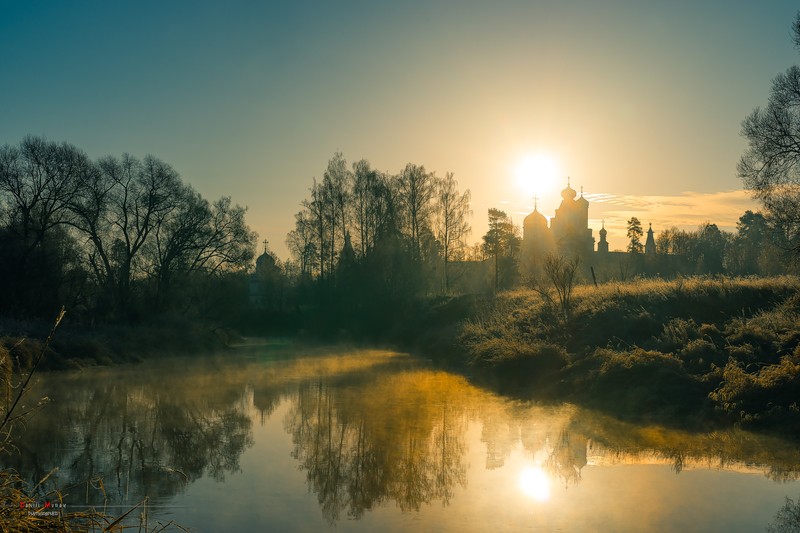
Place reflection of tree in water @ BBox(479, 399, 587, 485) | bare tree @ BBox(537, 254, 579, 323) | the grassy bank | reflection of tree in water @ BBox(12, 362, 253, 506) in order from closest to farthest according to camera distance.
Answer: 1. reflection of tree in water @ BBox(12, 362, 253, 506)
2. reflection of tree in water @ BBox(479, 399, 587, 485)
3. the grassy bank
4. bare tree @ BBox(537, 254, 579, 323)

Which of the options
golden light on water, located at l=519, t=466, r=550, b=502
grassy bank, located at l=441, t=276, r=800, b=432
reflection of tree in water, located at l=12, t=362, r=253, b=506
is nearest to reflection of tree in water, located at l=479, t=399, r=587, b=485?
golden light on water, located at l=519, t=466, r=550, b=502

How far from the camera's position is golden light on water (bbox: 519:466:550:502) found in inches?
378

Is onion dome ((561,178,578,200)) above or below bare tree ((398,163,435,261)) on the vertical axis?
above

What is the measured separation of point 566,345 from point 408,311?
23.1 m

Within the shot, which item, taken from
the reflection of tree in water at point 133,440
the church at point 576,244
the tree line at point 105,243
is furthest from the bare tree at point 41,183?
Answer: the church at point 576,244

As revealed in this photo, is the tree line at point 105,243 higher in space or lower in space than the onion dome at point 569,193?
lower

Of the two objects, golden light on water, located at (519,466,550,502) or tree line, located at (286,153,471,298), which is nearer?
golden light on water, located at (519,466,550,502)

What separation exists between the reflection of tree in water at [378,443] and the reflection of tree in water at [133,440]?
4.60ft

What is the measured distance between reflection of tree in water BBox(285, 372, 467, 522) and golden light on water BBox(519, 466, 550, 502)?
0.87 m

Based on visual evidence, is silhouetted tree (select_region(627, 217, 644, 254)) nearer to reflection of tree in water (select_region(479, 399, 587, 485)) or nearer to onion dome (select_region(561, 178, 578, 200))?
onion dome (select_region(561, 178, 578, 200))

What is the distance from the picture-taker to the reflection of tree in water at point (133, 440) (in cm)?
1006

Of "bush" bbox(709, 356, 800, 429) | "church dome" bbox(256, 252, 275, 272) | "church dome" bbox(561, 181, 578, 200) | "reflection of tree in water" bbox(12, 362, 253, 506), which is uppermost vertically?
"church dome" bbox(561, 181, 578, 200)

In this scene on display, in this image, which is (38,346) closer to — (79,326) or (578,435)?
(79,326)

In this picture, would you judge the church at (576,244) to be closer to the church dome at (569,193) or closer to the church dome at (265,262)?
the church dome at (569,193)
